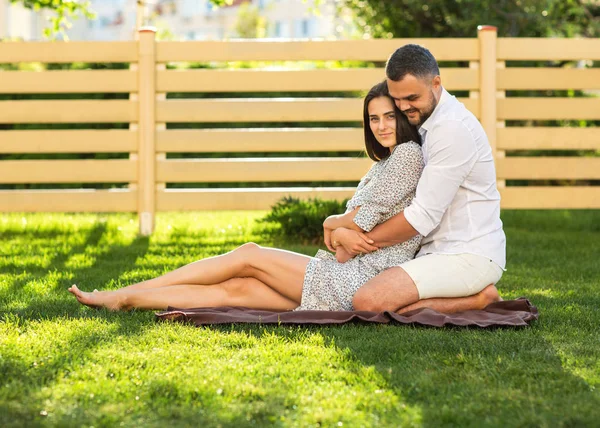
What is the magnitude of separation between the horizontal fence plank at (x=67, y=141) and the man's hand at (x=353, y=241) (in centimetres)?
355

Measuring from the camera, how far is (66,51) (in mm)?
7223

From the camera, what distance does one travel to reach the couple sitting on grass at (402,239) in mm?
3854

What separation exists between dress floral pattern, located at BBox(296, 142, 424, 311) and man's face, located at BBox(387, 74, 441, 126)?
0.14 meters

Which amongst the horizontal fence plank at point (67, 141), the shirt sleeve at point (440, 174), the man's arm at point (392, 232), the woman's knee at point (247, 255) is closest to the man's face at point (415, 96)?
the shirt sleeve at point (440, 174)

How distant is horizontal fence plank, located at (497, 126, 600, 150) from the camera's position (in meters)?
7.25

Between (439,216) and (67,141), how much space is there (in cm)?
418

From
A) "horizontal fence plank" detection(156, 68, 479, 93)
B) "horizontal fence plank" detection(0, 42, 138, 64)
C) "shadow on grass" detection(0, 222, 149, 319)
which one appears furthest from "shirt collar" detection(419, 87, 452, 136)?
"horizontal fence plank" detection(0, 42, 138, 64)

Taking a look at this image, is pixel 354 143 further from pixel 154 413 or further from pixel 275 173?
pixel 154 413

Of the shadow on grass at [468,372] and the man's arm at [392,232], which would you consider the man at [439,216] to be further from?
the shadow on grass at [468,372]

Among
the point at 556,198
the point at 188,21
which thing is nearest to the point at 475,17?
the point at 556,198

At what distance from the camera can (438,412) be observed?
103 inches

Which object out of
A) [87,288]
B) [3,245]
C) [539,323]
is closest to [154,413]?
[539,323]

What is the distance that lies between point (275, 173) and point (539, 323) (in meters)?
3.54

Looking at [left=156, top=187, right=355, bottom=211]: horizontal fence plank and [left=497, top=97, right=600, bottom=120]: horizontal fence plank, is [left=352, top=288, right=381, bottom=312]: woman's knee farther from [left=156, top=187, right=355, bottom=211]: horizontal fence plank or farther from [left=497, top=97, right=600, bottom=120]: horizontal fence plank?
[left=497, top=97, right=600, bottom=120]: horizontal fence plank
